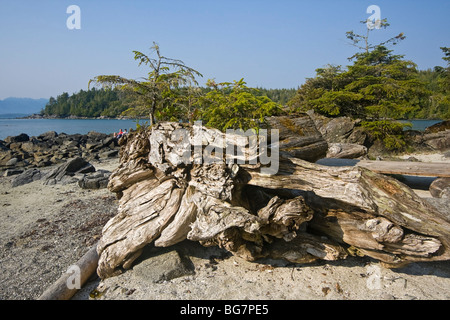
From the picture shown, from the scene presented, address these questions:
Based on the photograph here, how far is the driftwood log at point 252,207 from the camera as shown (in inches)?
180

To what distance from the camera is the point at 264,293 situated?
15.2 feet

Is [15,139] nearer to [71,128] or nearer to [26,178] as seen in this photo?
[26,178]

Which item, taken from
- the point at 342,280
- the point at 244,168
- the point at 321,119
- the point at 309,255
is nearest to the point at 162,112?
the point at 244,168

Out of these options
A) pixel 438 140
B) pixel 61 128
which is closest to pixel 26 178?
pixel 438 140

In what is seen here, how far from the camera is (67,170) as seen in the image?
1403 centimetres

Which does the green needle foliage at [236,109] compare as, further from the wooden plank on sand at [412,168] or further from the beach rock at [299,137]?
the wooden plank on sand at [412,168]

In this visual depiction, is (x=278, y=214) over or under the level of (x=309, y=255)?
over

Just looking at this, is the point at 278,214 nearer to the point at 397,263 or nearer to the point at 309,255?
the point at 309,255

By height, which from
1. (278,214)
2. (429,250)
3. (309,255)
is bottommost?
(309,255)

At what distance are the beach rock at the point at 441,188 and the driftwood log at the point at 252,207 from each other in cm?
478

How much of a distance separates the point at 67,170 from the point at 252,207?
12.0 metres

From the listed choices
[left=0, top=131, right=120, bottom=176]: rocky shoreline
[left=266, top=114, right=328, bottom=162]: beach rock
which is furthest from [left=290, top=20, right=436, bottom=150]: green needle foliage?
→ [left=0, top=131, right=120, bottom=176]: rocky shoreline

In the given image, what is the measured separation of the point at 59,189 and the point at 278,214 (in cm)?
1068

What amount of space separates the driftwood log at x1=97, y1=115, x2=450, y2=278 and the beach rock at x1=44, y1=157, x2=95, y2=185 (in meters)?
9.17
